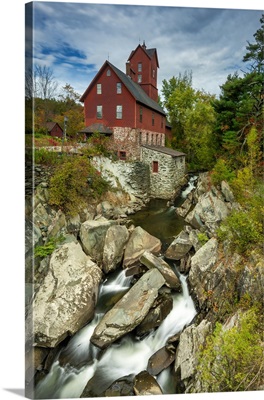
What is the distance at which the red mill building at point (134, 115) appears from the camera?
385cm

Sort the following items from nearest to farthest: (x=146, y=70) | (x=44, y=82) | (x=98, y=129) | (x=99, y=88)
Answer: (x=44, y=82) < (x=99, y=88) < (x=146, y=70) < (x=98, y=129)

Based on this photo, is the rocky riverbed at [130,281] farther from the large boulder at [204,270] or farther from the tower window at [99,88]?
the tower window at [99,88]

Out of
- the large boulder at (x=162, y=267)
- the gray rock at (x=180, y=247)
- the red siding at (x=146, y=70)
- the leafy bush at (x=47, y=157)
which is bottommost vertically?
the large boulder at (x=162, y=267)

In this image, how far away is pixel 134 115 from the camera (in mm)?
4371

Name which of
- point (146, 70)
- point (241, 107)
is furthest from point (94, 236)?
point (241, 107)

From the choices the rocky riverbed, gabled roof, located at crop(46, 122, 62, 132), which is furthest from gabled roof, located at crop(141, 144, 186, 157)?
gabled roof, located at crop(46, 122, 62, 132)

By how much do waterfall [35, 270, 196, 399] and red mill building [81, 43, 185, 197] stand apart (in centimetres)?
230

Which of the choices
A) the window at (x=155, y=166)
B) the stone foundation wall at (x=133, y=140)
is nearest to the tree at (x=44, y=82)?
the stone foundation wall at (x=133, y=140)

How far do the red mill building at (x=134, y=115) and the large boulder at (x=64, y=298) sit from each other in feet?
6.41

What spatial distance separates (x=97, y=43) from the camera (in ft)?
11.2

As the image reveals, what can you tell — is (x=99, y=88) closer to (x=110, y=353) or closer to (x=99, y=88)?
(x=99, y=88)

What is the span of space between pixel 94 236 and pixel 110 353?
1909mm

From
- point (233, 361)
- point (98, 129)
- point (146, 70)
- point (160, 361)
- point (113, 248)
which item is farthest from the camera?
point (113, 248)
